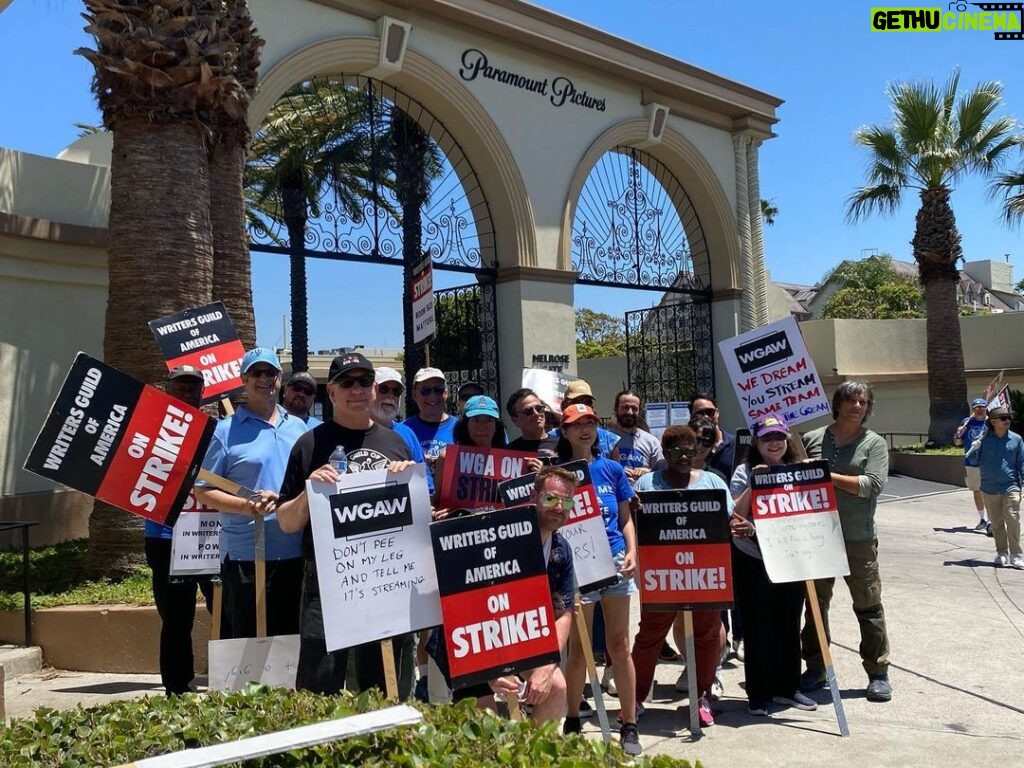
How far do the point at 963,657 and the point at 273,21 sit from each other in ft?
34.2

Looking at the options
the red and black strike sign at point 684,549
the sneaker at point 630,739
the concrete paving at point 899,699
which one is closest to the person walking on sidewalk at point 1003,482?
the concrete paving at point 899,699

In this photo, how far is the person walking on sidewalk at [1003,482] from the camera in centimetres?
1092

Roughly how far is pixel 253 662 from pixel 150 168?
5121mm

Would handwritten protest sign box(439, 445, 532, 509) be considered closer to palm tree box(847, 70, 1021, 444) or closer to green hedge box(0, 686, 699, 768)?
green hedge box(0, 686, 699, 768)

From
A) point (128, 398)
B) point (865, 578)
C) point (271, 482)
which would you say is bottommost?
point (865, 578)

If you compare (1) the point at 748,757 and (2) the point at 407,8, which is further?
(2) the point at 407,8

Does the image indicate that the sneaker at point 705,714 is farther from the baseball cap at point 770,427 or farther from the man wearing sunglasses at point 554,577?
the baseball cap at point 770,427

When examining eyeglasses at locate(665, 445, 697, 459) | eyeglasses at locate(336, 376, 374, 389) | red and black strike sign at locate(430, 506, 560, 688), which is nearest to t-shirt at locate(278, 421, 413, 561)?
eyeglasses at locate(336, 376, 374, 389)

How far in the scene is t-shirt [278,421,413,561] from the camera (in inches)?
161

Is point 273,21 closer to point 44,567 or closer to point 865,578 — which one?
point 44,567

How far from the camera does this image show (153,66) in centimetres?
811

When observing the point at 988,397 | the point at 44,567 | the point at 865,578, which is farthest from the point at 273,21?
the point at 988,397

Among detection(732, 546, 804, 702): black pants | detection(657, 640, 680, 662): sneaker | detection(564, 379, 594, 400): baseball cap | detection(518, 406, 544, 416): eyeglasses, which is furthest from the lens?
→ detection(657, 640, 680, 662): sneaker

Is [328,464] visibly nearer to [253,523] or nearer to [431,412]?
[253,523]
